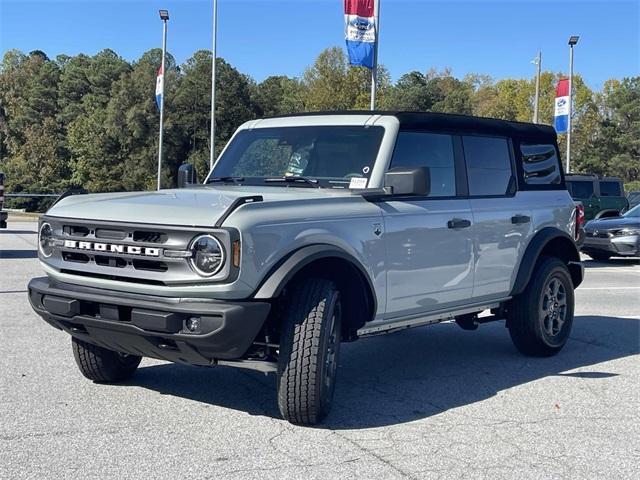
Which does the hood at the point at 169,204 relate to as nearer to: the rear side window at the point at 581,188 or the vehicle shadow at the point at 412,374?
the vehicle shadow at the point at 412,374

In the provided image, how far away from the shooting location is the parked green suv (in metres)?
24.3

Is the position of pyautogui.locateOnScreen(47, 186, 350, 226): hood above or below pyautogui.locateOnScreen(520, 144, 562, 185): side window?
below

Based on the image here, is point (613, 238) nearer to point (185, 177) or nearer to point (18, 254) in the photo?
point (185, 177)

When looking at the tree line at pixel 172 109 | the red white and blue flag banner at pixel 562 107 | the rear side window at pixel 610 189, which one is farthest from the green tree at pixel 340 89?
the rear side window at pixel 610 189

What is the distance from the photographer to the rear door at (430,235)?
5449mm

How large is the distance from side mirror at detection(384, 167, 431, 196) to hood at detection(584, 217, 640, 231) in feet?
40.1

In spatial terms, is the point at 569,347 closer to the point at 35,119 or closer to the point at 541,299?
the point at 541,299

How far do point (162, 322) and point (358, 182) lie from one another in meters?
1.88

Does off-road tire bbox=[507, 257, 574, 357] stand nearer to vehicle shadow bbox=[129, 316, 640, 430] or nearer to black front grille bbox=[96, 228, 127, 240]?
vehicle shadow bbox=[129, 316, 640, 430]

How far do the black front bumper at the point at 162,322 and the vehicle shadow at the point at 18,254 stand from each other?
1131cm

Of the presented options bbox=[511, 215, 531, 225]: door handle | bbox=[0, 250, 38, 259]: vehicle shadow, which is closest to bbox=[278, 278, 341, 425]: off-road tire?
bbox=[511, 215, 531, 225]: door handle

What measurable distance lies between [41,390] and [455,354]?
12.1 feet

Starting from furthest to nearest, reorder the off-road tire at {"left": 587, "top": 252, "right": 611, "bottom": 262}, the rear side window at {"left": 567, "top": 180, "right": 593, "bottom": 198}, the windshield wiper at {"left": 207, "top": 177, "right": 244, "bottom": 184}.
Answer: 1. the rear side window at {"left": 567, "top": 180, "right": 593, "bottom": 198}
2. the off-road tire at {"left": 587, "top": 252, "right": 611, "bottom": 262}
3. the windshield wiper at {"left": 207, "top": 177, "right": 244, "bottom": 184}

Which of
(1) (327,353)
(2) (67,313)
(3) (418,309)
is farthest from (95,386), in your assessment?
(3) (418,309)
